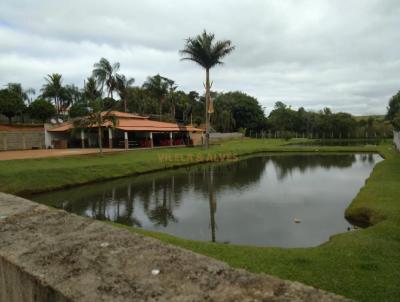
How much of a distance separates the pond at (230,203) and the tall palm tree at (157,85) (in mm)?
28871

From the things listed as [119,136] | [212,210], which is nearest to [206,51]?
[119,136]

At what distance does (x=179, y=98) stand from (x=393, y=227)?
152 ft

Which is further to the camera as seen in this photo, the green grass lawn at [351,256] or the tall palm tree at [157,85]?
the tall palm tree at [157,85]

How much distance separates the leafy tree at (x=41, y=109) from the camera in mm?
40188

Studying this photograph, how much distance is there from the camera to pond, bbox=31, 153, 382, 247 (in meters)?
8.95

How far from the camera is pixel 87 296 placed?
1747 millimetres

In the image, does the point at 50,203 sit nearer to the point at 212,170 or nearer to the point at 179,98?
the point at 212,170

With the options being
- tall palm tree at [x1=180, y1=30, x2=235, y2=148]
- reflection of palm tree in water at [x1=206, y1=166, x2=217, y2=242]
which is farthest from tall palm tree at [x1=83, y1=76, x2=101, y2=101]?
reflection of palm tree in water at [x1=206, y1=166, x2=217, y2=242]

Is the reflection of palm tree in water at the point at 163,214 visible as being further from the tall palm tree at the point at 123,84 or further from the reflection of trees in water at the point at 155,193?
the tall palm tree at the point at 123,84

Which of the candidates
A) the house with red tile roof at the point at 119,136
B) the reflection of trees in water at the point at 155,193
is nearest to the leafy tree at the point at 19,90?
the house with red tile roof at the point at 119,136

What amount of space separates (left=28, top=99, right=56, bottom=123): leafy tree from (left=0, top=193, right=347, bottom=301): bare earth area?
41558 millimetres

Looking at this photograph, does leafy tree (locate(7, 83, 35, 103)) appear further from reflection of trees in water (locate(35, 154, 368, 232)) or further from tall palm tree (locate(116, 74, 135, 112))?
reflection of trees in water (locate(35, 154, 368, 232))

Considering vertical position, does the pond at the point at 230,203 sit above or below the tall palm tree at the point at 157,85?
below

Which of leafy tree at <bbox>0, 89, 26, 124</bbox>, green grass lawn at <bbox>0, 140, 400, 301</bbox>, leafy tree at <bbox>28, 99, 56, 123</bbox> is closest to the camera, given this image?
green grass lawn at <bbox>0, 140, 400, 301</bbox>
